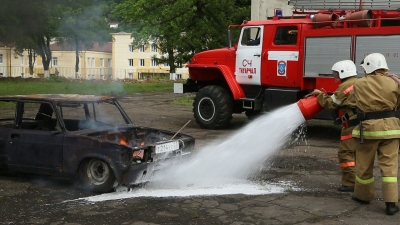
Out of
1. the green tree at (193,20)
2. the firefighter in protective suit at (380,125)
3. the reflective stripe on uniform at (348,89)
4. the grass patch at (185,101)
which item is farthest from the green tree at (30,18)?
the green tree at (193,20)

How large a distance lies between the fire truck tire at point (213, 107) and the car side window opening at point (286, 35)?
78.7 inches

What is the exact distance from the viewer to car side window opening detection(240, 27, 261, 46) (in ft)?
43.0

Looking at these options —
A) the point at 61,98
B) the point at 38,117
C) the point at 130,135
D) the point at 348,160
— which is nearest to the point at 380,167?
the point at 348,160

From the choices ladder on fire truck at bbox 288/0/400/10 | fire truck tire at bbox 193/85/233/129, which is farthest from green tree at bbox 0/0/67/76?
ladder on fire truck at bbox 288/0/400/10

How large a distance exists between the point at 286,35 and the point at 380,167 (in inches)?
258

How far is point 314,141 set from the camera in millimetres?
12469

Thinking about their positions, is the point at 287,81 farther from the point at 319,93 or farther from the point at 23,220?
the point at 23,220

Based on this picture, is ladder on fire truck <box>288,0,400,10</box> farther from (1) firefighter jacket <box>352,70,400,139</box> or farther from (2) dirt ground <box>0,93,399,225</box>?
(1) firefighter jacket <box>352,70,400,139</box>

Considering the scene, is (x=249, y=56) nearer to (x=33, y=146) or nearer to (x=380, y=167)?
(x=33, y=146)

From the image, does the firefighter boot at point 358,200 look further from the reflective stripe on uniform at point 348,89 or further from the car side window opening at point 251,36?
the car side window opening at point 251,36

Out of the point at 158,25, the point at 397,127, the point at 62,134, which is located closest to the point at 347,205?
the point at 397,127

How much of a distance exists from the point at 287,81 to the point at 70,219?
751cm

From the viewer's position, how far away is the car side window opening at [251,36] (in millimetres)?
13109

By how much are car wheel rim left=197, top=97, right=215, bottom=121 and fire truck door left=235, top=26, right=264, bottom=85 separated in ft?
3.20
